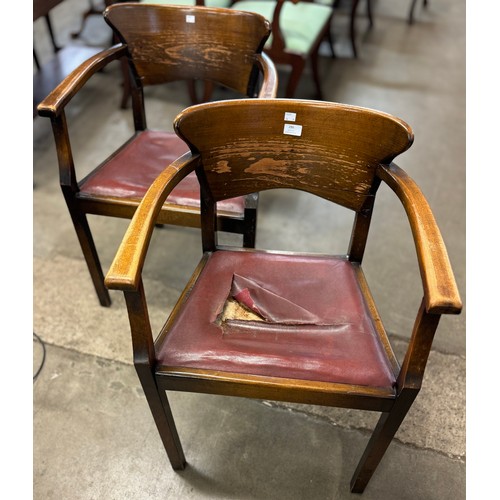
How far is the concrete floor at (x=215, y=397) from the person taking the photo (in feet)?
3.76

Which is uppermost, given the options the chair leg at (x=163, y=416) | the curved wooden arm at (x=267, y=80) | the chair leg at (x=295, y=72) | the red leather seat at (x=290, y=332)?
the curved wooden arm at (x=267, y=80)

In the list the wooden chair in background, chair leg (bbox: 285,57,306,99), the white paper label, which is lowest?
the wooden chair in background

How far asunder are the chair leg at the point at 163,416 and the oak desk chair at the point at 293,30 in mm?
1757

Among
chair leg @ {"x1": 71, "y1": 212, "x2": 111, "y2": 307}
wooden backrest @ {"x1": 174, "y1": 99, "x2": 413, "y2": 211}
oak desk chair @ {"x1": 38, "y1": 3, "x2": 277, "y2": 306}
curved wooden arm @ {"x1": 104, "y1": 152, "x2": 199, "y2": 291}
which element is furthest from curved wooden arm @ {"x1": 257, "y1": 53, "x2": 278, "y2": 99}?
chair leg @ {"x1": 71, "y1": 212, "x2": 111, "y2": 307}

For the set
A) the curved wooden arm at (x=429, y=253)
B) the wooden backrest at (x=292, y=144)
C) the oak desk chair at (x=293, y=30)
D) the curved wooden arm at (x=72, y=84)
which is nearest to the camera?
the curved wooden arm at (x=429, y=253)

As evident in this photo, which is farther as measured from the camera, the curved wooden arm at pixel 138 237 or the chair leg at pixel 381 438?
the chair leg at pixel 381 438

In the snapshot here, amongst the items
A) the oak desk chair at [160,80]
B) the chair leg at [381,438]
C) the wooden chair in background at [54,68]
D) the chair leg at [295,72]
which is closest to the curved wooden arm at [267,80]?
the oak desk chair at [160,80]

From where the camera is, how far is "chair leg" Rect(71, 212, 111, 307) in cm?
130

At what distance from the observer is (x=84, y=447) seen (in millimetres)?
1199

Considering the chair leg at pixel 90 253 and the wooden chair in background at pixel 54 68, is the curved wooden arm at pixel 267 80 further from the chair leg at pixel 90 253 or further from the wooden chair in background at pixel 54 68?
the wooden chair in background at pixel 54 68

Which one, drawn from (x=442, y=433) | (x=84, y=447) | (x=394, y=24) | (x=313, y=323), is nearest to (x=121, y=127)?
(x=84, y=447)

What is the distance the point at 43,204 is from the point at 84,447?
1.13 metres

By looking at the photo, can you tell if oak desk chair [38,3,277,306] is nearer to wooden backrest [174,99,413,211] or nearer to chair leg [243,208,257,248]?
chair leg [243,208,257,248]
